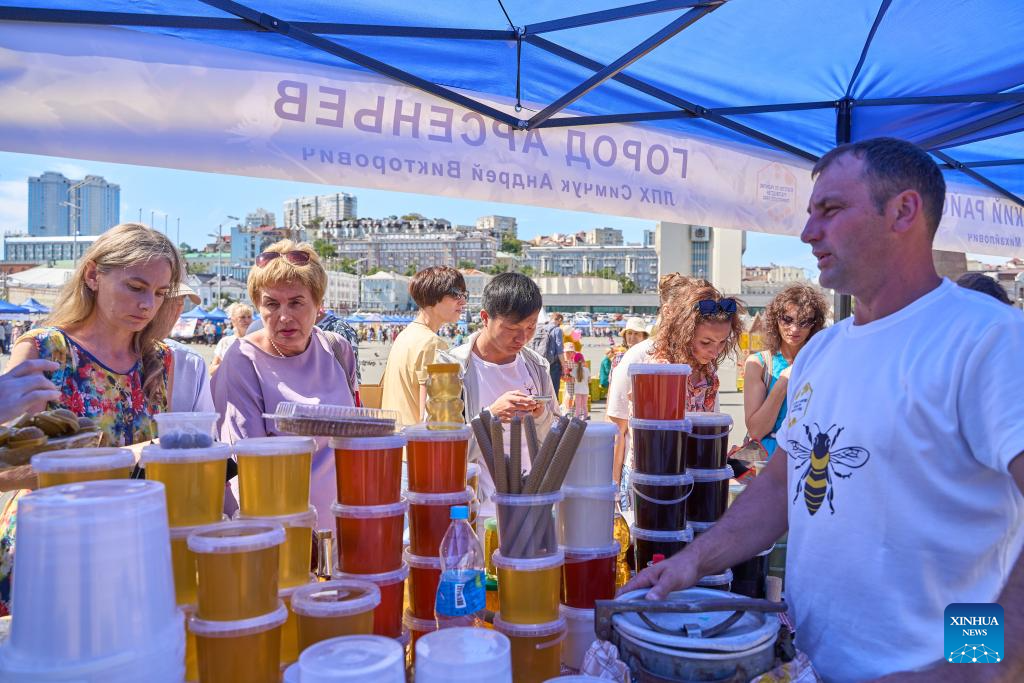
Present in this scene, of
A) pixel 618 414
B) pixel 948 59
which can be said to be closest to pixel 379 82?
pixel 618 414

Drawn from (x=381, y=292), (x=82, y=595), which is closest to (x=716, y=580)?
(x=82, y=595)

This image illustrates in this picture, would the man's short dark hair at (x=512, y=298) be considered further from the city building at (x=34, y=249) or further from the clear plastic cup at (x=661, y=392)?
the city building at (x=34, y=249)

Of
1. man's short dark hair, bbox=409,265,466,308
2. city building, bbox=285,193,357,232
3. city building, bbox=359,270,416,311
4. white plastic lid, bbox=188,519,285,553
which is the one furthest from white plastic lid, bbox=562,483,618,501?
city building, bbox=285,193,357,232

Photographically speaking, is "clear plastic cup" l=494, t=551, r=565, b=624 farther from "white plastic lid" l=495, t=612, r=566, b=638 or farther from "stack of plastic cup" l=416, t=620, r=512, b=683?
"stack of plastic cup" l=416, t=620, r=512, b=683

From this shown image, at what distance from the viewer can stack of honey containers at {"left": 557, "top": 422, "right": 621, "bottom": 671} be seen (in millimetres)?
1729

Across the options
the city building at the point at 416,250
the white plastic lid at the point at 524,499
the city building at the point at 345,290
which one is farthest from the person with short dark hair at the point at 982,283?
the city building at the point at 416,250

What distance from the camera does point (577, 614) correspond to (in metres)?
1.71

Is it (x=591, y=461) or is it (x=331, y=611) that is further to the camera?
(x=591, y=461)

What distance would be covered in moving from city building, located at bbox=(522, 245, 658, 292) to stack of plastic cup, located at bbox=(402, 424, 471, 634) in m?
140

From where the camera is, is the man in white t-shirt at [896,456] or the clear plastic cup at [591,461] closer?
the man in white t-shirt at [896,456]

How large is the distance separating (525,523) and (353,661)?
0.56 metres

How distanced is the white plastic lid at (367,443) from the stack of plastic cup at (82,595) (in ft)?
1.83

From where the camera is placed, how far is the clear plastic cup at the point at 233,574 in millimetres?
1232

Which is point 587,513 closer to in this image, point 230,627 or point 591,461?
point 591,461
